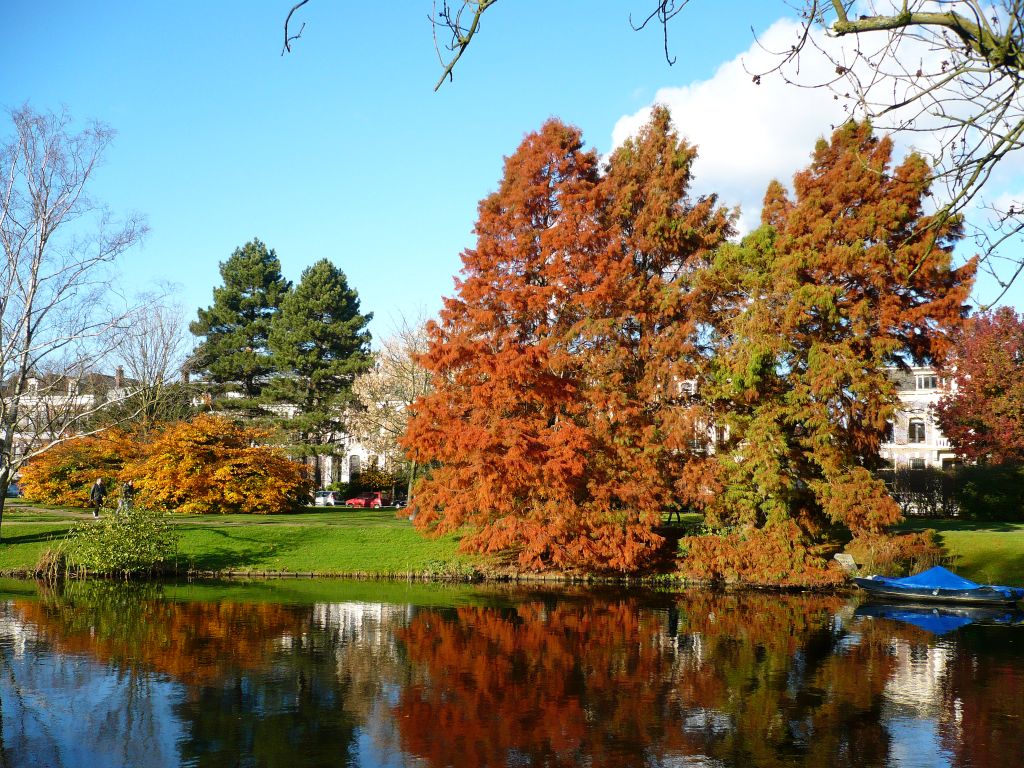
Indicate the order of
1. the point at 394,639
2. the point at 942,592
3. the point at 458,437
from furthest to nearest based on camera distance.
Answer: the point at 458,437 < the point at 942,592 < the point at 394,639

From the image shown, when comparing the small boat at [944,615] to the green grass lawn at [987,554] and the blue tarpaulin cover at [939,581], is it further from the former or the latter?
the green grass lawn at [987,554]

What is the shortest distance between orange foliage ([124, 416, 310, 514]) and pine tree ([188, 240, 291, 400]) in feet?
53.6

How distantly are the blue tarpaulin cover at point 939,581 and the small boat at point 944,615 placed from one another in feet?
1.59

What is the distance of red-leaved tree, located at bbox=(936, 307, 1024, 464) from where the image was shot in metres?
35.8

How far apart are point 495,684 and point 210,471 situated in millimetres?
26474

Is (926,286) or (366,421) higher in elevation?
(926,286)

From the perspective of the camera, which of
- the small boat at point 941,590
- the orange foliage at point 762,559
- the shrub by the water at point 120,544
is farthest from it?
the shrub by the water at point 120,544

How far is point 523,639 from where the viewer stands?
18438mm

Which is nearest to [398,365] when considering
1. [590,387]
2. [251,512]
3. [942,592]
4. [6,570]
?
[251,512]

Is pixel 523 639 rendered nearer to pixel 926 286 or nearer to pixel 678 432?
pixel 678 432

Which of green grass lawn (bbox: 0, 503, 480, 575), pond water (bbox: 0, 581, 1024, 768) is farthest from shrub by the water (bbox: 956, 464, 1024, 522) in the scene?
green grass lawn (bbox: 0, 503, 480, 575)

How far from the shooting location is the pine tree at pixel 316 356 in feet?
178

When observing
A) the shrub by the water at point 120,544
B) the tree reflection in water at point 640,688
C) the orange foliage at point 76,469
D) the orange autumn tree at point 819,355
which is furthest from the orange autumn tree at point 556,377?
the orange foliage at point 76,469

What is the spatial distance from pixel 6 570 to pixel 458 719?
68.7ft
